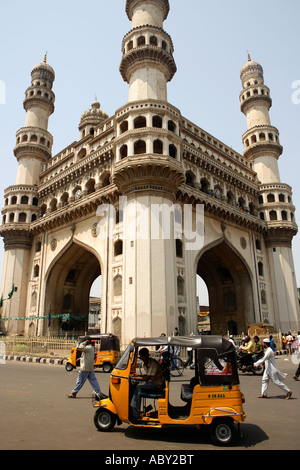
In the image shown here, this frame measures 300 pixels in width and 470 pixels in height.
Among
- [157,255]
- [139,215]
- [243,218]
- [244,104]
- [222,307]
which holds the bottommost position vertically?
[222,307]

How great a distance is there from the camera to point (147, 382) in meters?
5.73

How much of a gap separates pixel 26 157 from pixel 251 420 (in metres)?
33.8

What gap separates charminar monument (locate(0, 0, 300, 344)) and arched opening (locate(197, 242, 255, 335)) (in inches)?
4.6

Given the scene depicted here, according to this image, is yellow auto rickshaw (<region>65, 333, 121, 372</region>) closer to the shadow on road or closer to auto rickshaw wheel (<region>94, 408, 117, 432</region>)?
the shadow on road

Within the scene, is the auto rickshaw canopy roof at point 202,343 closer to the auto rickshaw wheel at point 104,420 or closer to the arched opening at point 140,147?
the auto rickshaw wheel at point 104,420

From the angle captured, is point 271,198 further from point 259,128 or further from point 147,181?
point 147,181

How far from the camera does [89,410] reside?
6.97 m

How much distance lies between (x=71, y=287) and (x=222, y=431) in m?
27.7

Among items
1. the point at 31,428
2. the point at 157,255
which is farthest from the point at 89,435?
the point at 157,255

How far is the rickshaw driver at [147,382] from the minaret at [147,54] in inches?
833

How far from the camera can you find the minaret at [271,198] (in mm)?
30625

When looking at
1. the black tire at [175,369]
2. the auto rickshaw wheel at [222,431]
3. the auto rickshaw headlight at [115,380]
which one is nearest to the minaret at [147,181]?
the black tire at [175,369]

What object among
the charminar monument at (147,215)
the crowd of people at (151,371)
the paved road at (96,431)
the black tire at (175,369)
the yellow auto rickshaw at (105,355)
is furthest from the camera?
the charminar monument at (147,215)

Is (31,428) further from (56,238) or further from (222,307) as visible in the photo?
(222,307)
